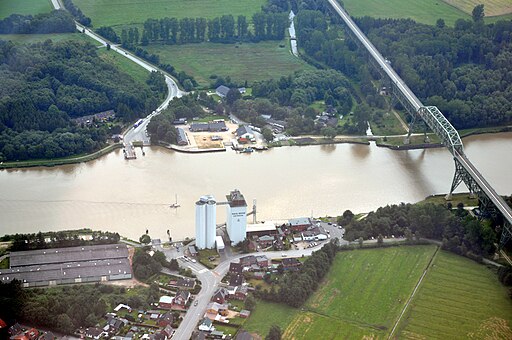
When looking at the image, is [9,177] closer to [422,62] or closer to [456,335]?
[456,335]

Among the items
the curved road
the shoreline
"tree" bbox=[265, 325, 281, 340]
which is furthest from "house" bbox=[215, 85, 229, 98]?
"tree" bbox=[265, 325, 281, 340]

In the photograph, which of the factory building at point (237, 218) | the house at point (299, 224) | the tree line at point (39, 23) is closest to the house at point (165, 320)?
the factory building at point (237, 218)

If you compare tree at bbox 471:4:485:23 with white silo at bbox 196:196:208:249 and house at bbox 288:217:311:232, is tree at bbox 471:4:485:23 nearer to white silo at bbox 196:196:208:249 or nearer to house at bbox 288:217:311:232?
house at bbox 288:217:311:232

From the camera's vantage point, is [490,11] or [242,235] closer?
[242,235]

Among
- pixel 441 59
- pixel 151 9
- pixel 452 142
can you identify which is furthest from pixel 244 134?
pixel 151 9

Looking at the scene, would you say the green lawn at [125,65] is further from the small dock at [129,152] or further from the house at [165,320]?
the house at [165,320]

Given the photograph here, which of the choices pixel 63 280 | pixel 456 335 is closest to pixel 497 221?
pixel 456 335
